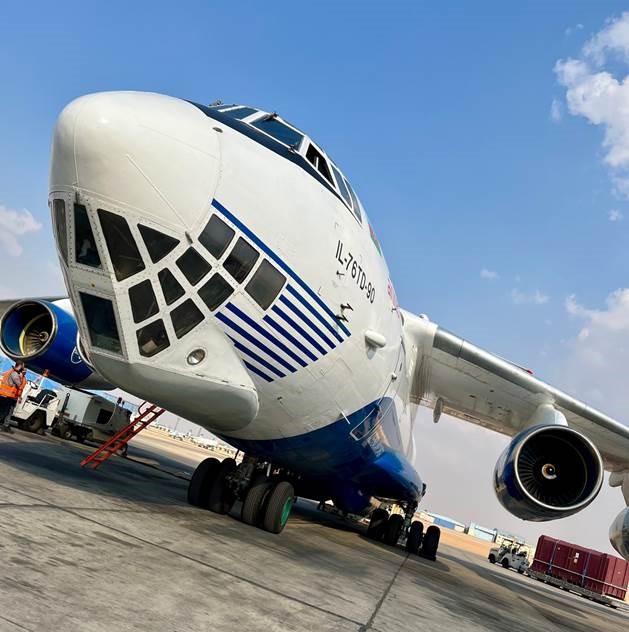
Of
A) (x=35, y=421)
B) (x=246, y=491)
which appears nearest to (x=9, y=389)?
(x=35, y=421)

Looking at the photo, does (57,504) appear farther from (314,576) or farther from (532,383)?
(532,383)

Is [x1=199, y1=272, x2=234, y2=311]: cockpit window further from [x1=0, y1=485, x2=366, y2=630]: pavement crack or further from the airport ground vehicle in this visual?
the airport ground vehicle

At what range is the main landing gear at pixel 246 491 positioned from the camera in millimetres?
7387

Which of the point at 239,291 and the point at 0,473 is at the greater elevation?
the point at 239,291

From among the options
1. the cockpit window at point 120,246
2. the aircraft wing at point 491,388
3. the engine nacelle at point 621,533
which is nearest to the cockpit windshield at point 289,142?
the cockpit window at point 120,246

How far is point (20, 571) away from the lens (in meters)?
2.84

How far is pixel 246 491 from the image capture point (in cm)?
771

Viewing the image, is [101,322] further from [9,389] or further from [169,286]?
[9,389]

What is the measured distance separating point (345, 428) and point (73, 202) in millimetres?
4361

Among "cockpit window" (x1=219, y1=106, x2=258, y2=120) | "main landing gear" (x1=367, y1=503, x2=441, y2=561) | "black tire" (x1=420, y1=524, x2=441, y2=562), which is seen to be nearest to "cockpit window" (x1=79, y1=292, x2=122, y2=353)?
"cockpit window" (x1=219, y1=106, x2=258, y2=120)

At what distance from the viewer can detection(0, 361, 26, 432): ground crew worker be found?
11902 millimetres

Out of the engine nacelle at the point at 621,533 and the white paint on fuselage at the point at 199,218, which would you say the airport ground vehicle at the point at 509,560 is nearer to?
the engine nacelle at the point at 621,533

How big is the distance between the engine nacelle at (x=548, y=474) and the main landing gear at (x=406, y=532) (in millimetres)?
4989

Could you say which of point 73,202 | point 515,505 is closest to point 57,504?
point 73,202
